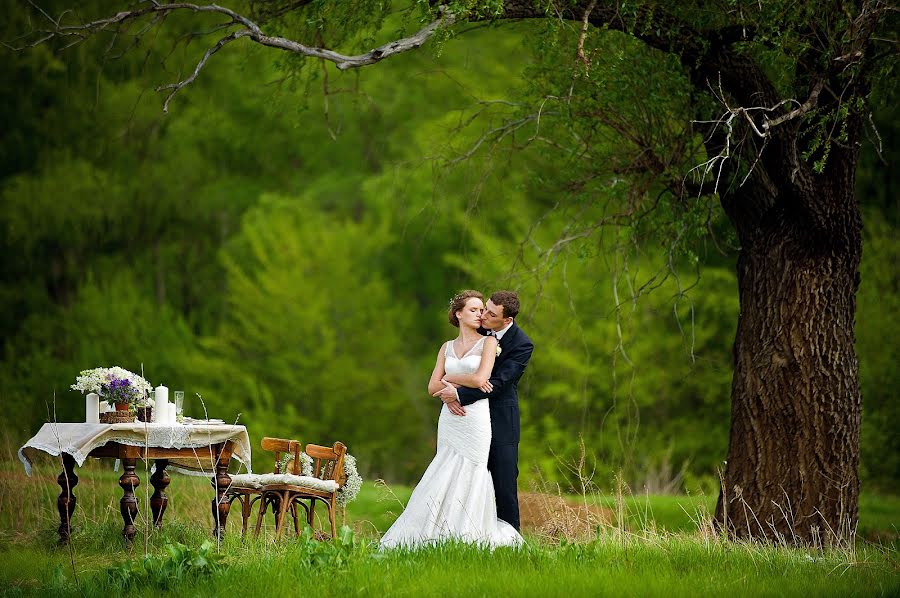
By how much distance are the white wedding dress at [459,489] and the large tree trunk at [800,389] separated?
2284mm

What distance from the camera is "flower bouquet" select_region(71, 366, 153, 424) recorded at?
28.7ft

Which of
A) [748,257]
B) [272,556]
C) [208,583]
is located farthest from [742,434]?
[208,583]

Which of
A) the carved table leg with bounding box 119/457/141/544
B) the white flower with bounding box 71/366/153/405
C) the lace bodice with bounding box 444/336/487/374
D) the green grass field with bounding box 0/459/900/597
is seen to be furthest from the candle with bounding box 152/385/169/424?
the lace bodice with bounding box 444/336/487/374

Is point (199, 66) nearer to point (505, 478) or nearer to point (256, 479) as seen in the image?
point (256, 479)

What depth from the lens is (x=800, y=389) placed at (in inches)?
347

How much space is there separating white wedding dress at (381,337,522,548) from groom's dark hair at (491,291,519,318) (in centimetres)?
27

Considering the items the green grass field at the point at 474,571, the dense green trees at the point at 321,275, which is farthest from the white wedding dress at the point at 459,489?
the dense green trees at the point at 321,275

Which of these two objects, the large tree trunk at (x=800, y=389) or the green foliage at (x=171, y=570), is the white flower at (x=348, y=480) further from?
the large tree trunk at (x=800, y=389)

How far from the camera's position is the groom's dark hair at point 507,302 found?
762cm

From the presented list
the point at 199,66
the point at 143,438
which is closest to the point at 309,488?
the point at 143,438

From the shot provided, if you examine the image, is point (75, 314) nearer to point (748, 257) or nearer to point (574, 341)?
point (574, 341)

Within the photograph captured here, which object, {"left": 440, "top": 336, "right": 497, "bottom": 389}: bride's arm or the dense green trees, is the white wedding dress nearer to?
{"left": 440, "top": 336, "right": 497, "bottom": 389}: bride's arm

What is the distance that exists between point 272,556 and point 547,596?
6.38ft

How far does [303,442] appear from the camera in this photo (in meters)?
22.5
